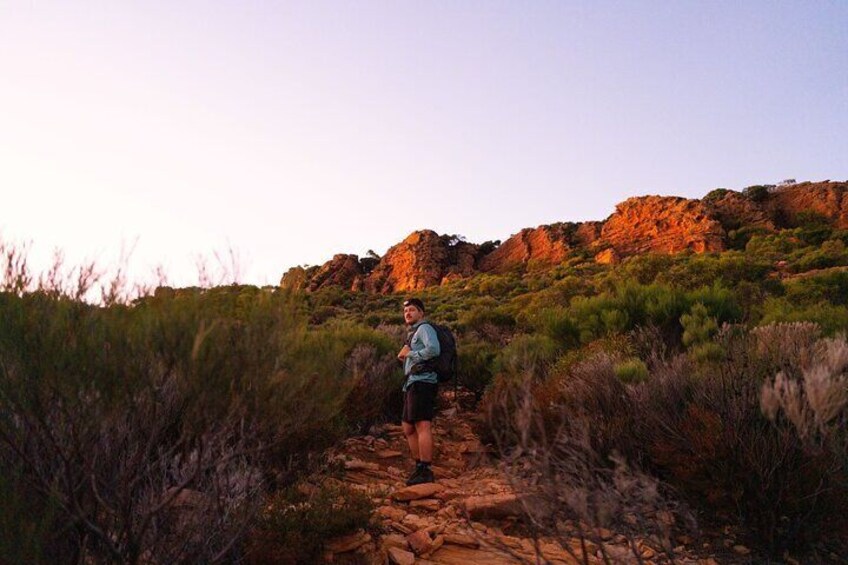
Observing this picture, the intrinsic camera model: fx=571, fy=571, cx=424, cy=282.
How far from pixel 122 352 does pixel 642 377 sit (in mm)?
4565

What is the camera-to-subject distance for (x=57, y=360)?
234 centimetres

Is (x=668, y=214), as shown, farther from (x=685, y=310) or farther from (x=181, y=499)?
(x=181, y=499)

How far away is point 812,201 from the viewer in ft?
146

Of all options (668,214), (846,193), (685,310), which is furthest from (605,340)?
(846,193)

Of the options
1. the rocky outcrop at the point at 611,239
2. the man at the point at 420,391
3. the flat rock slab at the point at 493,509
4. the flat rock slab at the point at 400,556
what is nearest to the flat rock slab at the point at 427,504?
the flat rock slab at the point at 493,509

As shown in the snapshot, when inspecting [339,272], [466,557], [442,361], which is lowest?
[466,557]

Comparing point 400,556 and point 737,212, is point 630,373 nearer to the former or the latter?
point 400,556

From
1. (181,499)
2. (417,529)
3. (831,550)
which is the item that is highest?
(181,499)

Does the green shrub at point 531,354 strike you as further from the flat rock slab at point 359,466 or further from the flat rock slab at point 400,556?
the flat rock slab at point 400,556

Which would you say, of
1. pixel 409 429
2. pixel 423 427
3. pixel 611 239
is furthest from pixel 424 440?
pixel 611 239

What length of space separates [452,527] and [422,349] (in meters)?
1.83

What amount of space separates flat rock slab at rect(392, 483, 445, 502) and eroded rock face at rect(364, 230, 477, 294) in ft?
138

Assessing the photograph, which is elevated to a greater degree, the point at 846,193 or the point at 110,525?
the point at 846,193

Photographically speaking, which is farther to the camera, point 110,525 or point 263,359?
point 110,525
